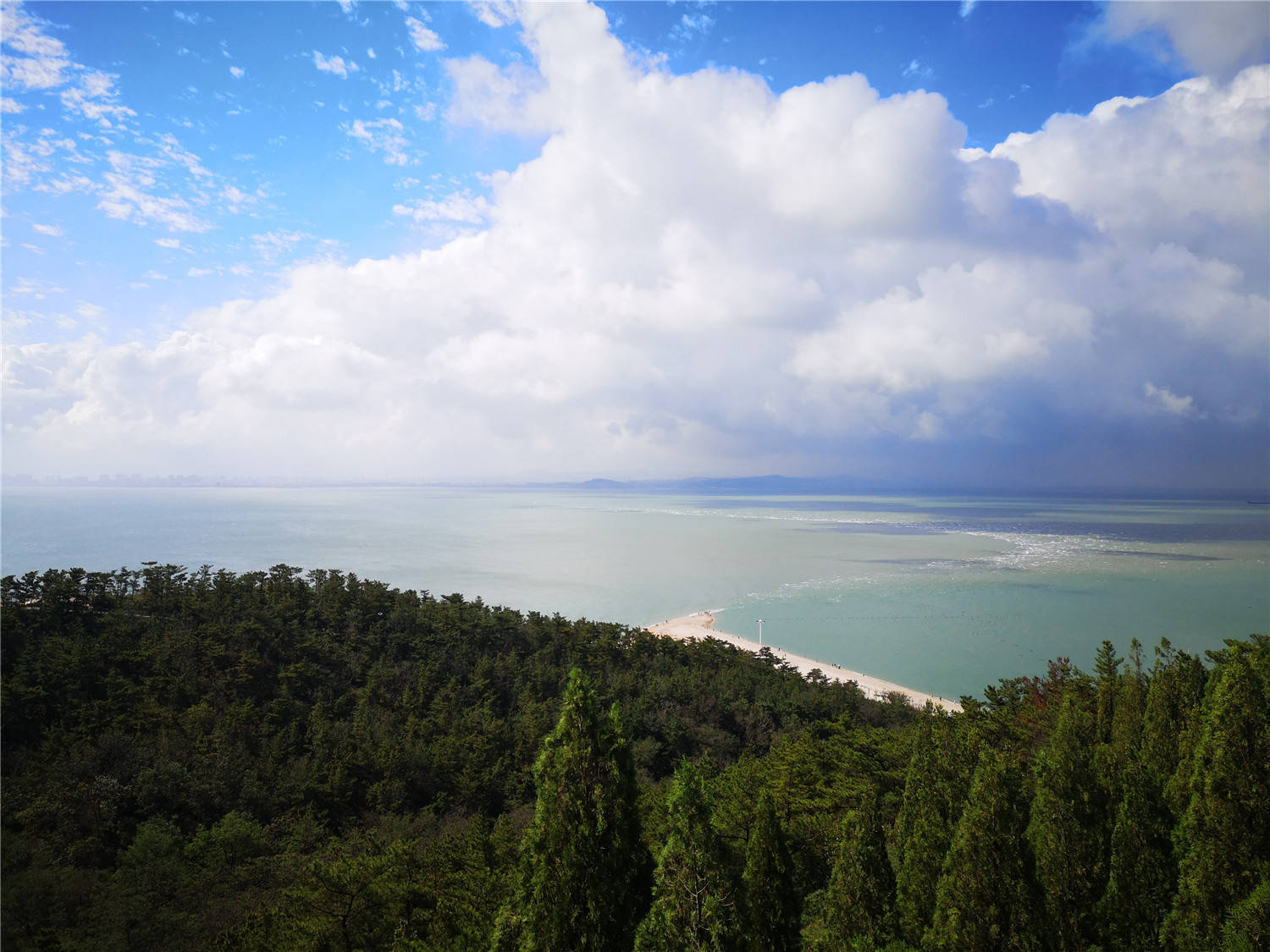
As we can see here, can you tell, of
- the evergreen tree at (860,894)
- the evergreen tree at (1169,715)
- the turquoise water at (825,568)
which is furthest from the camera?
the turquoise water at (825,568)

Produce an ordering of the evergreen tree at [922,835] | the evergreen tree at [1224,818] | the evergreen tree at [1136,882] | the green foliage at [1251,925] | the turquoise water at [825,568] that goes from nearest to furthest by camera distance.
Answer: the green foliage at [1251,925], the evergreen tree at [1224,818], the evergreen tree at [1136,882], the evergreen tree at [922,835], the turquoise water at [825,568]

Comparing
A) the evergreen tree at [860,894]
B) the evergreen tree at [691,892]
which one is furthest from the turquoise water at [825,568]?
the evergreen tree at [691,892]

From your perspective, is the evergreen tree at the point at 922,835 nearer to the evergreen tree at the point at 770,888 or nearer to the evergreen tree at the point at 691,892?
the evergreen tree at the point at 770,888

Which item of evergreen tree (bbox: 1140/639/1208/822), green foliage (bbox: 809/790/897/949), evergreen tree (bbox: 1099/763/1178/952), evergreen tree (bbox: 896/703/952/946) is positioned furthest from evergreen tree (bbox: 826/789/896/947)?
evergreen tree (bbox: 1140/639/1208/822)

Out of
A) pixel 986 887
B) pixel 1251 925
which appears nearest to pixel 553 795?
pixel 986 887

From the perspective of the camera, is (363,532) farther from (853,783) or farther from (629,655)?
(853,783)

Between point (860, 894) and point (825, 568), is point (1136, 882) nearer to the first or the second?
point (860, 894)

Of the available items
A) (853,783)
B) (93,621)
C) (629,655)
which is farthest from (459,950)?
(93,621)
